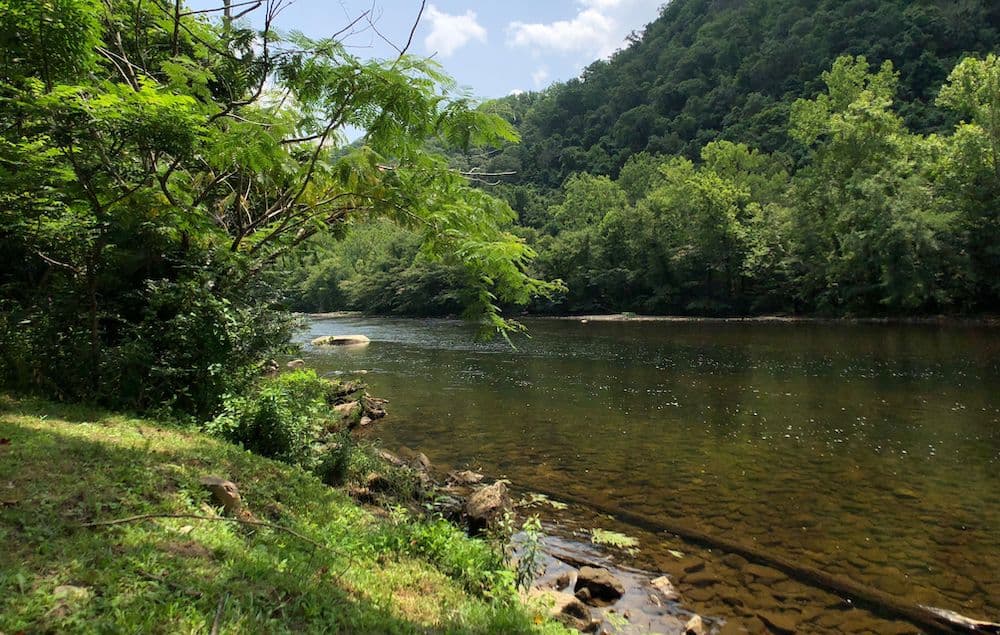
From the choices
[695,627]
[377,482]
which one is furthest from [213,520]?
[695,627]

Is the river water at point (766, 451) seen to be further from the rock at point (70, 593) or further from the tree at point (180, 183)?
the rock at point (70, 593)

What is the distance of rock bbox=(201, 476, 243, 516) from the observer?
5.68m

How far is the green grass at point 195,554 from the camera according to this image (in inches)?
138

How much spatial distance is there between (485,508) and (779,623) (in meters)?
3.98

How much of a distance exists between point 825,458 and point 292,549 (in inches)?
465

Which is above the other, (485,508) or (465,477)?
(485,508)

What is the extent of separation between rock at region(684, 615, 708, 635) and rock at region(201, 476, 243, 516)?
508cm

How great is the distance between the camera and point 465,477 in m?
11.3

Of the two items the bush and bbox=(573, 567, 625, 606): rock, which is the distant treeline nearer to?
the bush

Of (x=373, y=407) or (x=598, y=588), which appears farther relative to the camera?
(x=373, y=407)

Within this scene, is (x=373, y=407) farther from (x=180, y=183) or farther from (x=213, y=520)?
(x=213, y=520)

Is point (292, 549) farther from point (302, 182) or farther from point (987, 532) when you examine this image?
point (987, 532)

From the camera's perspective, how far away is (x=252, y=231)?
435 inches

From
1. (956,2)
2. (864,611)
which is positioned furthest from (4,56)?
(956,2)
